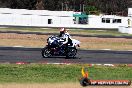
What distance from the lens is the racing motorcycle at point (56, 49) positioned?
26.2 meters

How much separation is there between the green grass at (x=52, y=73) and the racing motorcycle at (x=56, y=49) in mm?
5061

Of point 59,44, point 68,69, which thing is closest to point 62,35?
point 59,44

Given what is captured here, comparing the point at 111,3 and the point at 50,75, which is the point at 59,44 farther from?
the point at 111,3

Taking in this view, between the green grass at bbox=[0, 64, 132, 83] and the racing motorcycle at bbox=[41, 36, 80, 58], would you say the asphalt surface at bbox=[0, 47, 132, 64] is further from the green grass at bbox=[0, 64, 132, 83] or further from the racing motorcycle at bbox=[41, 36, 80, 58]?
the green grass at bbox=[0, 64, 132, 83]

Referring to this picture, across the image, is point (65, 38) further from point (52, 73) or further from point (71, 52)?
point (52, 73)

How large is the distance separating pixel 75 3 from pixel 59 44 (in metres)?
97.0

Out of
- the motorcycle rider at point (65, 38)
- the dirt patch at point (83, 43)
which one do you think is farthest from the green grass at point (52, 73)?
the dirt patch at point (83, 43)

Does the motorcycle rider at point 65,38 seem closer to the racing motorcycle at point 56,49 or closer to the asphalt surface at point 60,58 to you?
the racing motorcycle at point 56,49

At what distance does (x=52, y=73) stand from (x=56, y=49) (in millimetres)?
7714

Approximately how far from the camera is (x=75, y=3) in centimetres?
12262

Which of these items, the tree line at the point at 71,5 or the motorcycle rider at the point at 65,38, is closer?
the motorcycle rider at the point at 65,38

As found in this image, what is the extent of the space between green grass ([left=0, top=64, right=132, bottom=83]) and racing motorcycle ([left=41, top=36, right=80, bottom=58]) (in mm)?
5061

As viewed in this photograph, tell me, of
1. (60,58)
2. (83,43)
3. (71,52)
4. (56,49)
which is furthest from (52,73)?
(83,43)

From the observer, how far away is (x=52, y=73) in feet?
61.3
